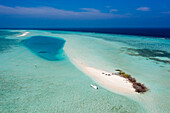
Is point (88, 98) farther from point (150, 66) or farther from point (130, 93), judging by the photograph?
point (150, 66)

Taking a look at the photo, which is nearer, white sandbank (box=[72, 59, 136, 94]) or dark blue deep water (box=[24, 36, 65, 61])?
white sandbank (box=[72, 59, 136, 94])

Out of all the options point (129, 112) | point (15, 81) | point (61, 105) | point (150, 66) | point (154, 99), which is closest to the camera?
point (129, 112)

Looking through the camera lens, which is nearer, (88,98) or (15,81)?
(88,98)

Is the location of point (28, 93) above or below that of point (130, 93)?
below

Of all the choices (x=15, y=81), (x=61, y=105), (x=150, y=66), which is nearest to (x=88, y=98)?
(x=61, y=105)

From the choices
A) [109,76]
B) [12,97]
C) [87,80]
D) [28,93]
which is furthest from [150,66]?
[12,97]

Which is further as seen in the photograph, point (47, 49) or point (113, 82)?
point (47, 49)

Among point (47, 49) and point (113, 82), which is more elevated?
point (113, 82)

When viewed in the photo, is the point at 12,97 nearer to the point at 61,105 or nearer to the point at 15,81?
the point at 15,81

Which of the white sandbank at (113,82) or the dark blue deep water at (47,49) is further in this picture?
the dark blue deep water at (47,49)

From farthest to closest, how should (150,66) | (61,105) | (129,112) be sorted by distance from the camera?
1. (150,66)
2. (61,105)
3. (129,112)
